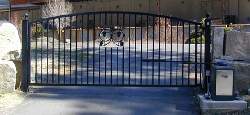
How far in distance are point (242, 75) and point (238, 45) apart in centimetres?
54

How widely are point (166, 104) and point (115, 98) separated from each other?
0.95 meters

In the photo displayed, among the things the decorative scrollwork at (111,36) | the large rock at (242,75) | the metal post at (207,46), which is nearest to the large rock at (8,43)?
the decorative scrollwork at (111,36)

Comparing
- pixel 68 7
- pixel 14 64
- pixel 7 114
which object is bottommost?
pixel 7 114

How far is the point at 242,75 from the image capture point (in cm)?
925

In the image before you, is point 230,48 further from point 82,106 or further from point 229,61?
point 82,106

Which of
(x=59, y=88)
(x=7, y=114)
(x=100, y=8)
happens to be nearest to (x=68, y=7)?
(x=100, y=8)

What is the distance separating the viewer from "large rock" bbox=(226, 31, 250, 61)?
929 cm

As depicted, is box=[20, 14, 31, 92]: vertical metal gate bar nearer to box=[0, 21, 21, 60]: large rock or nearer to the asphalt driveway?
the asphalt driveway

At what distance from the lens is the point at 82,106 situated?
870 centimetres

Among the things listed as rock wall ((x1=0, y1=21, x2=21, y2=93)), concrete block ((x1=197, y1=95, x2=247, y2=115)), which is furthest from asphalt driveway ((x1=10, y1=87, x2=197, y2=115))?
rock wall ((x1=0, y1=21, x2=21, y2=93))

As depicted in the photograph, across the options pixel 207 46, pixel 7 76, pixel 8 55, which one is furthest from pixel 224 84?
pixel 8 55

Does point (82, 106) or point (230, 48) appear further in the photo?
point (230, 48)

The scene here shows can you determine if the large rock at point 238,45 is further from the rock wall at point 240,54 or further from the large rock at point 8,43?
the large rock at point 8,43

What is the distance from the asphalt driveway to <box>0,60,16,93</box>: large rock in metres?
0.41
